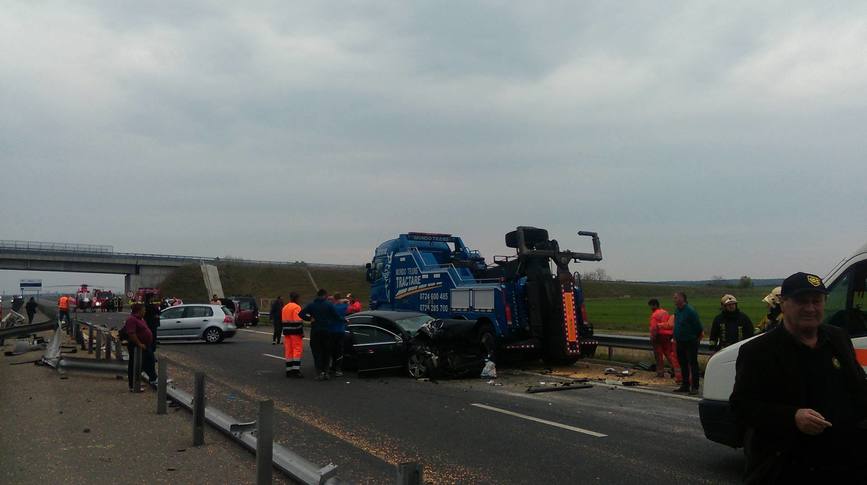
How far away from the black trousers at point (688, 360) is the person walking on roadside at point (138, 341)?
9.16 m

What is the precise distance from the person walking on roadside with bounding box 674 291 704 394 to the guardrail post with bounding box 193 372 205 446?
775 cm

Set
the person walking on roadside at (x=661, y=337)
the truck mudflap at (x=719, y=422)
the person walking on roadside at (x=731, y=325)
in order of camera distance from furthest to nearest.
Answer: the person walking on roadside at (x=661, y=337) < the person walking on roadside at (x=731, y=325) < the truck mudflap at (x=719, y=422)

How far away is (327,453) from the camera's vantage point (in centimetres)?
714

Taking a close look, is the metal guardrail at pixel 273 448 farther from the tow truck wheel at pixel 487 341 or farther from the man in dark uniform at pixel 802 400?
the tow truck wheel at pixel 487 341

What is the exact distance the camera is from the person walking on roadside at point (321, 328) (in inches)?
520

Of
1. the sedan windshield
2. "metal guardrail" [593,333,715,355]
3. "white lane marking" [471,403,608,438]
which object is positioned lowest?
"white lane marking" [471,403,608,438]

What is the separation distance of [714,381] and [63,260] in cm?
8481

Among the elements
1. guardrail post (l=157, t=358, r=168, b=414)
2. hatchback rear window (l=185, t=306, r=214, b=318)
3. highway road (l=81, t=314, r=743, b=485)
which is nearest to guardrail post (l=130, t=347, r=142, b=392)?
highway road (l=81, t=314, r=743, b=485)

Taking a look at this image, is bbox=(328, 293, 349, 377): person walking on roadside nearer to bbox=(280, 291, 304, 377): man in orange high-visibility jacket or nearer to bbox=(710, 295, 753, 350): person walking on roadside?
bbox=(280, 291, 304, 377): man in orange high-visibility jacket

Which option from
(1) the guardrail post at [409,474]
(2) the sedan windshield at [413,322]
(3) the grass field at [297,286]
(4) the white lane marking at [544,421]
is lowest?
(4) the white lane marking at [544,421]

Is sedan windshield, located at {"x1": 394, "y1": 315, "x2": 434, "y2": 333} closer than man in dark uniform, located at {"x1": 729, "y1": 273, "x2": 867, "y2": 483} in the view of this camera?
No

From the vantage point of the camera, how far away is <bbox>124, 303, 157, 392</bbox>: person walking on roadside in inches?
445

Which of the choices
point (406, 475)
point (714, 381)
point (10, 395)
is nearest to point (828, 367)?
point (406, 475)

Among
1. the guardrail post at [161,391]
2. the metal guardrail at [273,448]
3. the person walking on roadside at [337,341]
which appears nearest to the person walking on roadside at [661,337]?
the person walking on roadside at [337,341]
